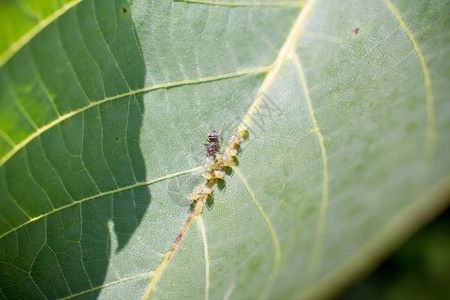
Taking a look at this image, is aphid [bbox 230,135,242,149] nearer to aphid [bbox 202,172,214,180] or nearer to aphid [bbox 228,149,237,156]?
aphid [bbox 228,149,237,156]

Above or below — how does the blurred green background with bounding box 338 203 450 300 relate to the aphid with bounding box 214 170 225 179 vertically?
below

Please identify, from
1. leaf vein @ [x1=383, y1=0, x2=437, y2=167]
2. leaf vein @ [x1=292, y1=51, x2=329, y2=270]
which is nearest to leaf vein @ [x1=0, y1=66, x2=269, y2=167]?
leaf vein @ [x1=292, y1=51, x2=329, y2=270]

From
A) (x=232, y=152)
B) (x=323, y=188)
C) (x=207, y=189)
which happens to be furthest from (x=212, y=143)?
(x=323, y=188)

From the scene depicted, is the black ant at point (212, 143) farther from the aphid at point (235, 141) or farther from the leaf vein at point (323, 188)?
the leaf vein at point (323, 188)

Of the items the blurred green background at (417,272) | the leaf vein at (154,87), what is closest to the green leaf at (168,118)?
the leaf vein at (154,87)

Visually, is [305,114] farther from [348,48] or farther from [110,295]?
[110,295]

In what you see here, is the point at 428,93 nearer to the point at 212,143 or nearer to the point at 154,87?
the point at 212,143
